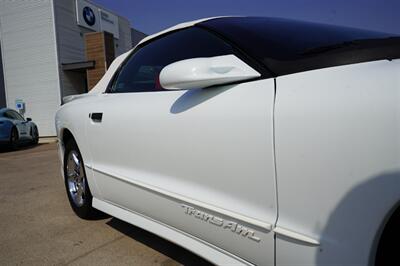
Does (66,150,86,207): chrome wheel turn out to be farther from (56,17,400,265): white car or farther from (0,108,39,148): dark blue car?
(0,108,39,148): dark blue car

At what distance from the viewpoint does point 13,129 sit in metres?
10.4

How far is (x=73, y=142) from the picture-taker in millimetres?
2961

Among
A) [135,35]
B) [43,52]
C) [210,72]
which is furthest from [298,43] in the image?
[135,35]

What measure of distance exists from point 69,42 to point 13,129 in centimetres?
725

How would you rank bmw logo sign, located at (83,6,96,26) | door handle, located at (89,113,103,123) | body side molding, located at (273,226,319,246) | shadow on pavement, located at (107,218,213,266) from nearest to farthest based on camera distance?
body side molding, located at (273,226,319,246) → shadow on pavement, located at (107,218,213,266) → door handle, located at (89,113,103,123) → bmw logo sign, located at (83,6,96,26)

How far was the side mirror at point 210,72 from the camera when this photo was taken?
1463 mm

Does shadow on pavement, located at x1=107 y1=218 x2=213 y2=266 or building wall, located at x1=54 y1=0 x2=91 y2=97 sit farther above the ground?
building wall, located at x1=54 y1=0 x2=91 y2=97

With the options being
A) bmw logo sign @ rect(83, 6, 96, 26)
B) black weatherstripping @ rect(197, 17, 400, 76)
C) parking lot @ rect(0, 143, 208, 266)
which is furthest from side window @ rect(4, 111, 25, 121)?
black weatherstripping @ rect(197, 17, 400, 76)

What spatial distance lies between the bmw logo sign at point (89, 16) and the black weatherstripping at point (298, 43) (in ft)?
55.2

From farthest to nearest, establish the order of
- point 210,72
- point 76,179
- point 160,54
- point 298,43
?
point 76,179, point 160,54, point 298,43, point 210,72

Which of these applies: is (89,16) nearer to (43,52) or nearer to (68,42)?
(68,42)

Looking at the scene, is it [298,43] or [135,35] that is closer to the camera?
[298,43]

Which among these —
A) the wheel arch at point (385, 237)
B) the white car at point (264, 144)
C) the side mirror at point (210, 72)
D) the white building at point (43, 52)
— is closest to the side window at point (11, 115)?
the white building at point (43, 52)

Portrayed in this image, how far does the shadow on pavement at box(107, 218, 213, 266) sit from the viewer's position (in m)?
2.15
